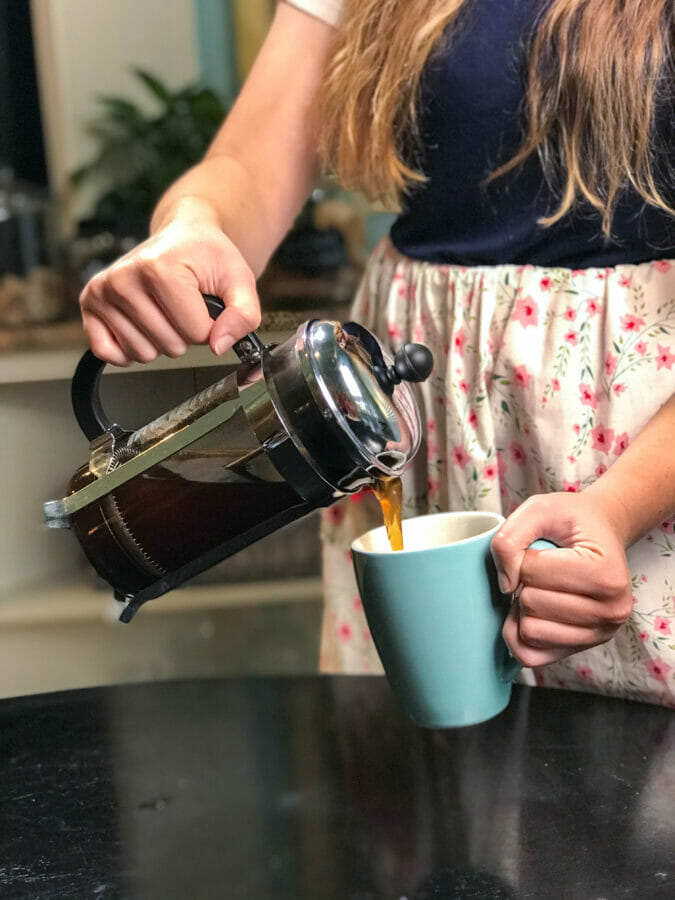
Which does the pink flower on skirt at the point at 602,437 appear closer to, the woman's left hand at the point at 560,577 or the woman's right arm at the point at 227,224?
the woman's left hand at the point at 560,577

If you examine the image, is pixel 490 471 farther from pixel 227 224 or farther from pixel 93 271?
pixel 93 271

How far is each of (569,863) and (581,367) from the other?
0.28 m

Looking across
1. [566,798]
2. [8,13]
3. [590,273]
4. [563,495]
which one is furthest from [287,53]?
[8,13]

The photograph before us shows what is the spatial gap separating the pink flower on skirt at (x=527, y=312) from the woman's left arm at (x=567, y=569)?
0.14 meters

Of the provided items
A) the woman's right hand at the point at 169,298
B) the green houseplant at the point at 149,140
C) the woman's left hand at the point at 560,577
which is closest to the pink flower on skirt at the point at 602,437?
the woman's left hand at the point at 560,577

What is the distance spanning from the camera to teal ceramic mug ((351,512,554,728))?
0.51m

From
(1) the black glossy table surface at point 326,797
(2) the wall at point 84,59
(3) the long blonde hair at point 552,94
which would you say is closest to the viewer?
(1) the black glossy table surface at point 326,797

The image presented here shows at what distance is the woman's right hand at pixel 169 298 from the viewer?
53 cm

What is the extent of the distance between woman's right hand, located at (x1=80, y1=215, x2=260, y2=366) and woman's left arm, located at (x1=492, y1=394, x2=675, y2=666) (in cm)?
16

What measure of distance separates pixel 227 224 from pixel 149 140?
4.20 feet

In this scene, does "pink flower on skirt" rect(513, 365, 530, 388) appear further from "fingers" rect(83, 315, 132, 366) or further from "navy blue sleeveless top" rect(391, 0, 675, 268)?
"fingers" rect(83, 315, 132, 366)

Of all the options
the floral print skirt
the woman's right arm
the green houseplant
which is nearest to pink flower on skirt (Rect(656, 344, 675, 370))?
the floral print skirt

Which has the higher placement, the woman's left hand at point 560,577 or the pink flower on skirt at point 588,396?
the pink flower on skirt at point 588,396

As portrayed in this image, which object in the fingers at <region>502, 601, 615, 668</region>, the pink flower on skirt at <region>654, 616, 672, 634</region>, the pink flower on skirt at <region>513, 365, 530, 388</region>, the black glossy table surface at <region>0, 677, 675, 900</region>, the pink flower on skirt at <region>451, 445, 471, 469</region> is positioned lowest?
the black glossy table surface at <region>0, 677, 675, 900</region>
